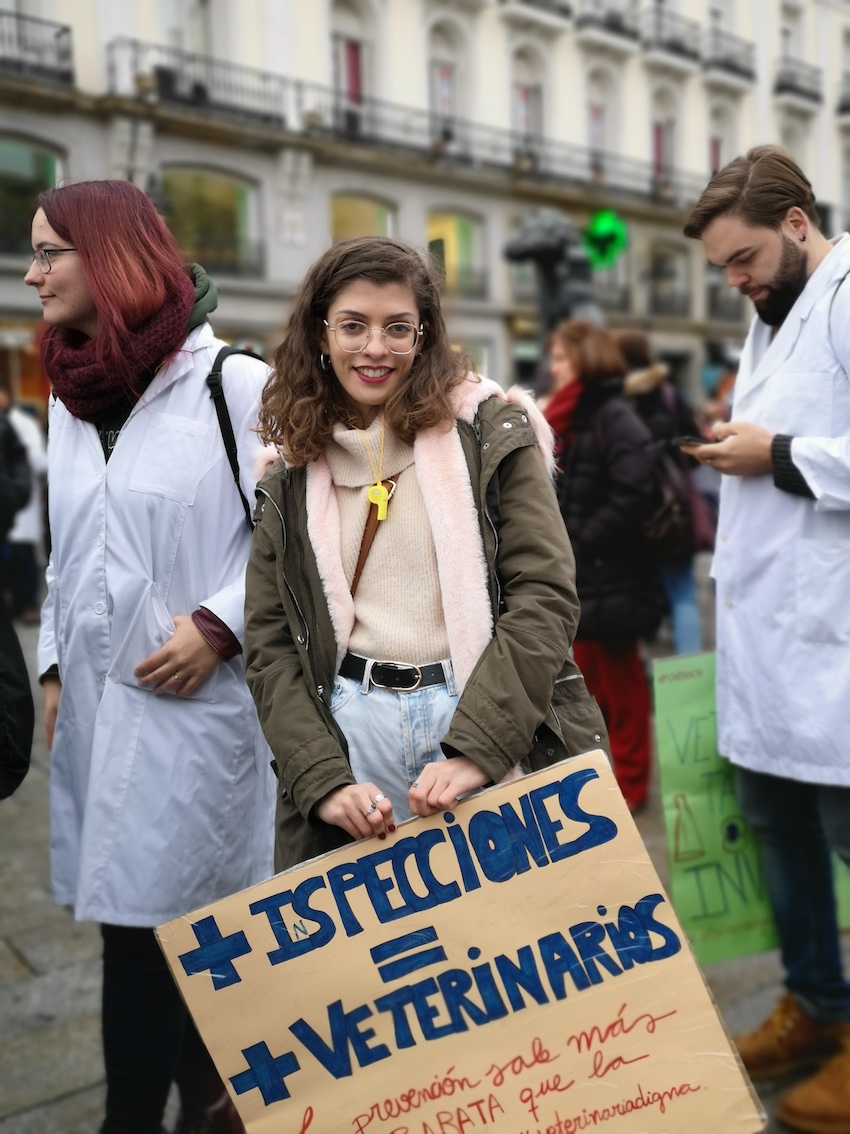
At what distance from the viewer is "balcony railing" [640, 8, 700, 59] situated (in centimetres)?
2733

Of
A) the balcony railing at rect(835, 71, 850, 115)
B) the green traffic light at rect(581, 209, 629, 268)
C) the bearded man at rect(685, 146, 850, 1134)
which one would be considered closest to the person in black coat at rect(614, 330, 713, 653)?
the bearded man at rect(685, 146, 850, 1134)

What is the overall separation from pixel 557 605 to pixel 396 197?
2214 cm

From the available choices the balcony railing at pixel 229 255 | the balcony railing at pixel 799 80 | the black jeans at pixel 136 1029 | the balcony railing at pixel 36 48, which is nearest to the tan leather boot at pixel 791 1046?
the black jeans at pixel 136 1029

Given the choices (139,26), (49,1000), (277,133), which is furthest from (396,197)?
(49,1000)

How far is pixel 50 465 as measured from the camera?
2254 mm

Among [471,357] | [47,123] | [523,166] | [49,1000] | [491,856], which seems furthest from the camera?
[523,166]

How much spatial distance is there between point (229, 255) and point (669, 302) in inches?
521

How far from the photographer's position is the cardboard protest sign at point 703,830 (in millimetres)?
2703

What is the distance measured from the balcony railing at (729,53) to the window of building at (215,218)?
48.9ft

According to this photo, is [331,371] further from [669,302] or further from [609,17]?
[669,302]

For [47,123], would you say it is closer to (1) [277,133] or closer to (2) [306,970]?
(1) [277,133]

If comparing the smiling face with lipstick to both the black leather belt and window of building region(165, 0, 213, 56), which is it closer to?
the black leather belt

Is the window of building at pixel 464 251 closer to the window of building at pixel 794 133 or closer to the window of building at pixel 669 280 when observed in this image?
the window of building at pixel 669 280

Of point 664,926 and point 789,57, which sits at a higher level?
point 789,57
